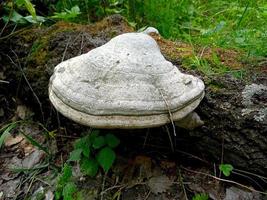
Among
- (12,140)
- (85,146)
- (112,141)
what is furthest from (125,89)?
(12,140)

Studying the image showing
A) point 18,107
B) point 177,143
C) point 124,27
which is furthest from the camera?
point 18,107

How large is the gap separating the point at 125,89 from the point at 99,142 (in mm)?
474

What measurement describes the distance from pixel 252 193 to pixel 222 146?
35 centimetres

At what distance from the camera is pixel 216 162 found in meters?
2.37

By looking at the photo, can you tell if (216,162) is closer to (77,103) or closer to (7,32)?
(77,103)

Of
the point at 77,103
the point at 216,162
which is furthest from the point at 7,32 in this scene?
the point at 216,162

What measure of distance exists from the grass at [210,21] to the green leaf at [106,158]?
132 centimetres

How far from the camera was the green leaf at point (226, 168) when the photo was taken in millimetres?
2195

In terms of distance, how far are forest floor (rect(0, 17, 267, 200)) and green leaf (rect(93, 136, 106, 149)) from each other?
10 centimetres

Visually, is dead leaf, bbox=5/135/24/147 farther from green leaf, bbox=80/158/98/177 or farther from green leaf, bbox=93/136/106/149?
green leaf, bbox=93/136/106/149

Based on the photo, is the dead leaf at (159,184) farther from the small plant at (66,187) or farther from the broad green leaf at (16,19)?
the broad green leaf at (16,19)

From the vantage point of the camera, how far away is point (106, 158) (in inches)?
88.0

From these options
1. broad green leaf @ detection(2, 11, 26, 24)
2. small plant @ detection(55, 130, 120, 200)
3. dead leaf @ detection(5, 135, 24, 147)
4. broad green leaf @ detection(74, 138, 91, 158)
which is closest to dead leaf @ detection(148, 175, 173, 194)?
small plant @ detection(55, 130, 120, 200)

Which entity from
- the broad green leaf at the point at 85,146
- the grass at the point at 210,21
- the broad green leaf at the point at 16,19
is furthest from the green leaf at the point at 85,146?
the broad green leaf at the point at 16,19
